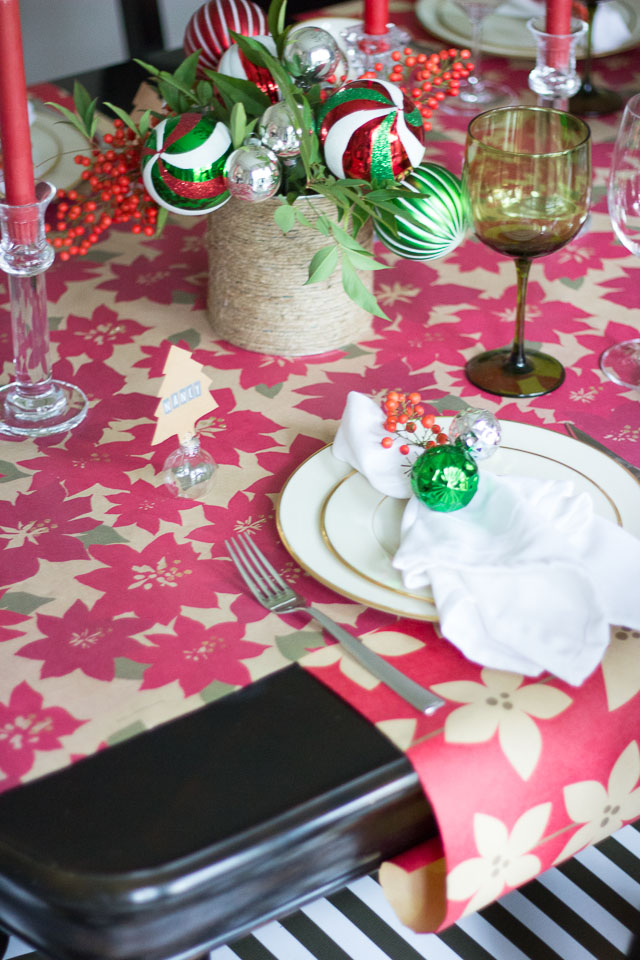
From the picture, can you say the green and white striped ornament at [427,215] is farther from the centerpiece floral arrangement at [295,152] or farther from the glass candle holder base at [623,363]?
the glass candle holder base at [623,363]

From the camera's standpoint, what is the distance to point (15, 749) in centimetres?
62

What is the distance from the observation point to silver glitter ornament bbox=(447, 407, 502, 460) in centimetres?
78

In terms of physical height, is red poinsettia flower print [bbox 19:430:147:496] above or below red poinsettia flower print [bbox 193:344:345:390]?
below

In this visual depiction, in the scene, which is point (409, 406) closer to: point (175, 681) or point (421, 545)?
point (421, 545)

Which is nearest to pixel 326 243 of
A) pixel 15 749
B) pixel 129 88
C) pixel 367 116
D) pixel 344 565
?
pixel 367 116

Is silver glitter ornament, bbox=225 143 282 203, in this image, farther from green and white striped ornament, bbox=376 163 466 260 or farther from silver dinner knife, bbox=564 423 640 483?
silver dinner knife, bbox=564 423 640 483

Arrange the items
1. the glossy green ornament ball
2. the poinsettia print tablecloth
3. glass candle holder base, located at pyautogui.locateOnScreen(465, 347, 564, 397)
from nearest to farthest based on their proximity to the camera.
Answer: the poinsettia print tablecloth
the glossy green ornament ball
glass candle holder base, located at pyautogui.locateOnScreen(465, 347, 564, 397)

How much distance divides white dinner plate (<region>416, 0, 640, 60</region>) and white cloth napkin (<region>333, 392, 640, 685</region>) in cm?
94

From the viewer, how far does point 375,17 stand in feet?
3.49

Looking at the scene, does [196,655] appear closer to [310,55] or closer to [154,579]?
[154,579]

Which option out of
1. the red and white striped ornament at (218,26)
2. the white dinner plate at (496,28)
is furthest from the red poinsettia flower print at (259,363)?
the white dinner plate at (496,28)

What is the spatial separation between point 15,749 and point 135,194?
495mm

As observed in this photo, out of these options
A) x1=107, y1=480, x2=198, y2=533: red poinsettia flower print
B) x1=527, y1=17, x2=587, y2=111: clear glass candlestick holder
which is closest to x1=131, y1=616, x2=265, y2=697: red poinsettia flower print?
x1=107, y1=480, x2=198, y2=533: red poinsettia flower print

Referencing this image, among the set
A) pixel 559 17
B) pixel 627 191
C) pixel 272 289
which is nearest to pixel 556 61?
pixel 559 17
